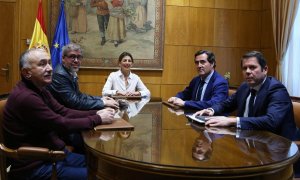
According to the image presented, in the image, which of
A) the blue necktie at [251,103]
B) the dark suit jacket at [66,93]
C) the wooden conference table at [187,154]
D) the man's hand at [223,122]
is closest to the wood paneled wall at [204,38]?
the dark suit jacket at [66,93]

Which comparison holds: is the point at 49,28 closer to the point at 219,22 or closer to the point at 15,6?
the point at 15,6

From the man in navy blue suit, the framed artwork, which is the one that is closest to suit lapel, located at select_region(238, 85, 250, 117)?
the man in navy blue suit

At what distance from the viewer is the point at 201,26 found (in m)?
6.39

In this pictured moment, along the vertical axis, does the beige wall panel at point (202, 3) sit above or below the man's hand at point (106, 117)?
above

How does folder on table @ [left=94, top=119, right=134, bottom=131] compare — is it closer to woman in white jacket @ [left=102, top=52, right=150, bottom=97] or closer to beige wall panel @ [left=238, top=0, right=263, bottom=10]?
woman in white jacket @ [left=102, top=52, right=150, bottom=97]

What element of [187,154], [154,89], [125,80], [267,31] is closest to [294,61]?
[267,31]

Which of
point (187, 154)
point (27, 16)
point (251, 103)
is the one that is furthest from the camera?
point (27, 16)

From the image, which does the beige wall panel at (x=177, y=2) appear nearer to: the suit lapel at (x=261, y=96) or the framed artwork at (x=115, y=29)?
the framed artwork at (x=115, y=29)

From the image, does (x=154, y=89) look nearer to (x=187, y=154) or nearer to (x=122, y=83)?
(x=122, y=83)

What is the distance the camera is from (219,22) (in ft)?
21.2

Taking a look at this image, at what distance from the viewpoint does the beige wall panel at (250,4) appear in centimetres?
650

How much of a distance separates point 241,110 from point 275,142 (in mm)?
836

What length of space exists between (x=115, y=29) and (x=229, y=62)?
2306mm

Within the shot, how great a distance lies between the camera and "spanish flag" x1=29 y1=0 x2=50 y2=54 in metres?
5.20
